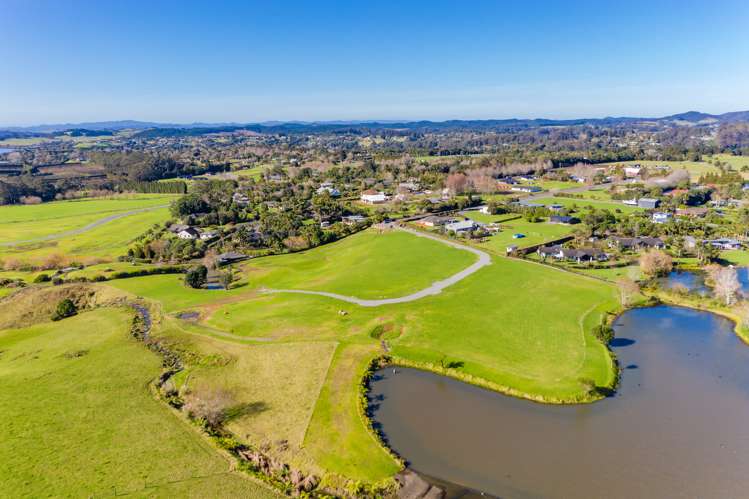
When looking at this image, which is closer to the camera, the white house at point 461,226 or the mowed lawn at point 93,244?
the mowed lawn at point 93,244

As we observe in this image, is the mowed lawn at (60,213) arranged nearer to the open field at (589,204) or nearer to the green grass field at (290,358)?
the green grass field at (290,358)

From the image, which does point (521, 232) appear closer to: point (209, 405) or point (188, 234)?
point (209, 405)

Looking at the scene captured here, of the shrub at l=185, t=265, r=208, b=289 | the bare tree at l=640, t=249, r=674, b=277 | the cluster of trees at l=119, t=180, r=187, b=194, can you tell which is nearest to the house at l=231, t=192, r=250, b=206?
the cluster of trees at l=119, t=180, r=187, b=194

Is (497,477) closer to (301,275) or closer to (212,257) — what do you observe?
(301,275)

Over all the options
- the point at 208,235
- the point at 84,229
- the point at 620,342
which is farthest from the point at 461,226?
the point at 84,229

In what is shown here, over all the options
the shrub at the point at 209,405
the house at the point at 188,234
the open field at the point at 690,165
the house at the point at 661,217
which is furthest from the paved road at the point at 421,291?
the open field at the point at 690,165

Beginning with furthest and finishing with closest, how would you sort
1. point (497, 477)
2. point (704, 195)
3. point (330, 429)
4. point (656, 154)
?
point (656, 154), point (704, 195), point (330, 429), point (497, 477)

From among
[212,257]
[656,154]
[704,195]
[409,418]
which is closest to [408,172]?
[704,195]
